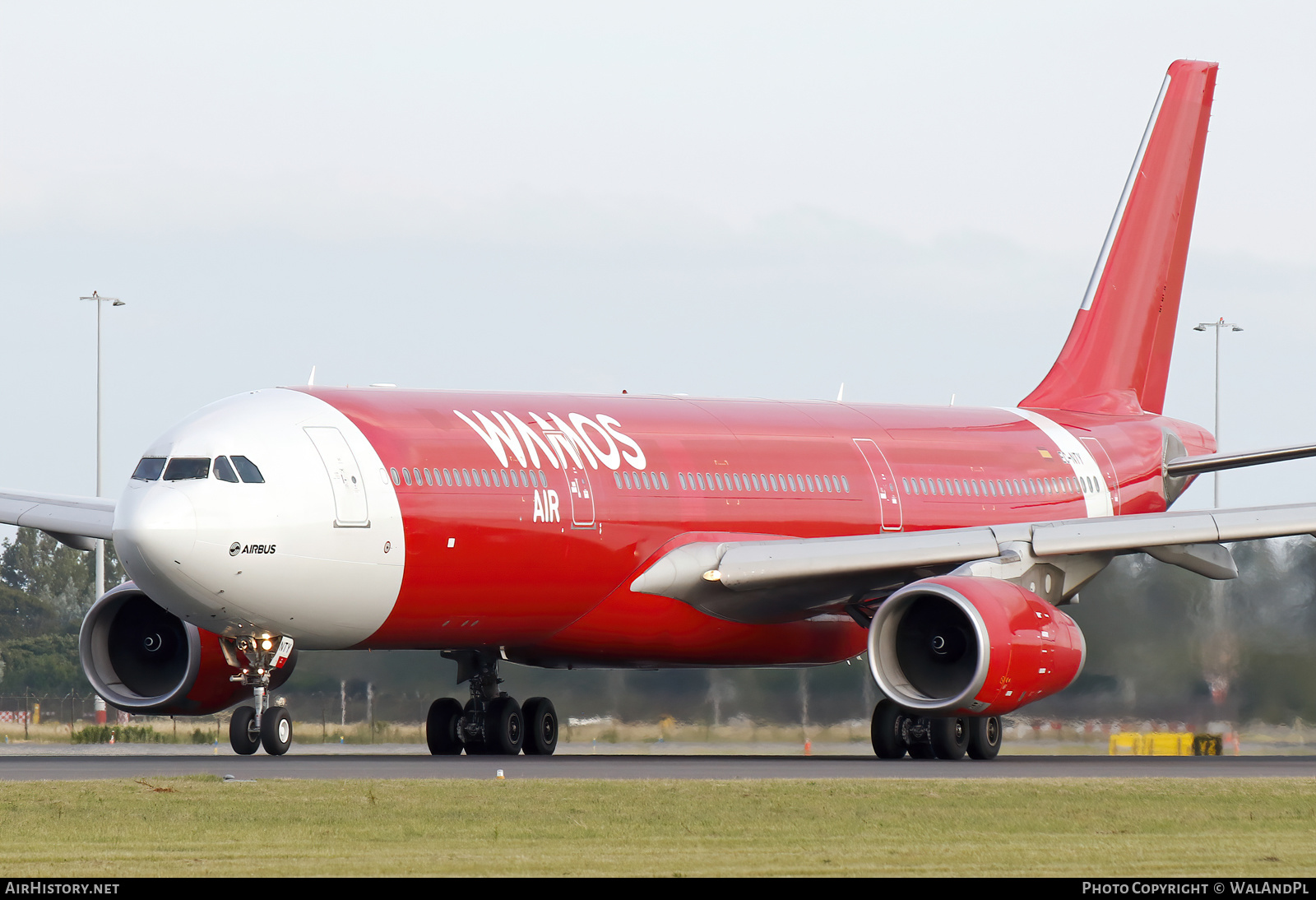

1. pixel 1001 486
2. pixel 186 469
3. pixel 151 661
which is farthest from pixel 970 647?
pixel 151 661

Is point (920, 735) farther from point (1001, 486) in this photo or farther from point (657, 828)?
point (657, 828)

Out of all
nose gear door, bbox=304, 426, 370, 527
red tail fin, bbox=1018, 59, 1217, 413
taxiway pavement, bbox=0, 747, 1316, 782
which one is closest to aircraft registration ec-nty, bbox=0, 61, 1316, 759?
nose gear door, bbox=304, 426, 370, 527

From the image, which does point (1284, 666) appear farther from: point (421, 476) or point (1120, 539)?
point (421, 476)

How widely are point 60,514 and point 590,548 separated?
20.5 ft

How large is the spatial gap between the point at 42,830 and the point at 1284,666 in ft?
55.3

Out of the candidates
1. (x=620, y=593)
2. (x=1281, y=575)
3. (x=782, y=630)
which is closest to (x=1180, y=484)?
(x=1281, y=575)

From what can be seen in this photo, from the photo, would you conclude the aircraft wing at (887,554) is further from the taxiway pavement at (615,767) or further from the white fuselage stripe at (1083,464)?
the white fuselage stripe at (1083,464)

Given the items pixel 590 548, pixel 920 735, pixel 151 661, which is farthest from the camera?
pixel 151 661

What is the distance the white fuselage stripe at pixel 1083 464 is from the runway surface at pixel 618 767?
530 centimetres

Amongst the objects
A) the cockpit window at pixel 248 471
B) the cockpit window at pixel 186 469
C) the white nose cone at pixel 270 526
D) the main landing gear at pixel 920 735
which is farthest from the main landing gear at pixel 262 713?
the main landing gear at pixel 920 735

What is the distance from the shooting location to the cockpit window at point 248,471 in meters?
20.7

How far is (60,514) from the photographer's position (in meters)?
24.6

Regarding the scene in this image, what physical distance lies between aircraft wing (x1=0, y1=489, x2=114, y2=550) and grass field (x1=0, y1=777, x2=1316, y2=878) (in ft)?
23.9

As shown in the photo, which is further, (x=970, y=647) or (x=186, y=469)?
(x=970, y=647)
